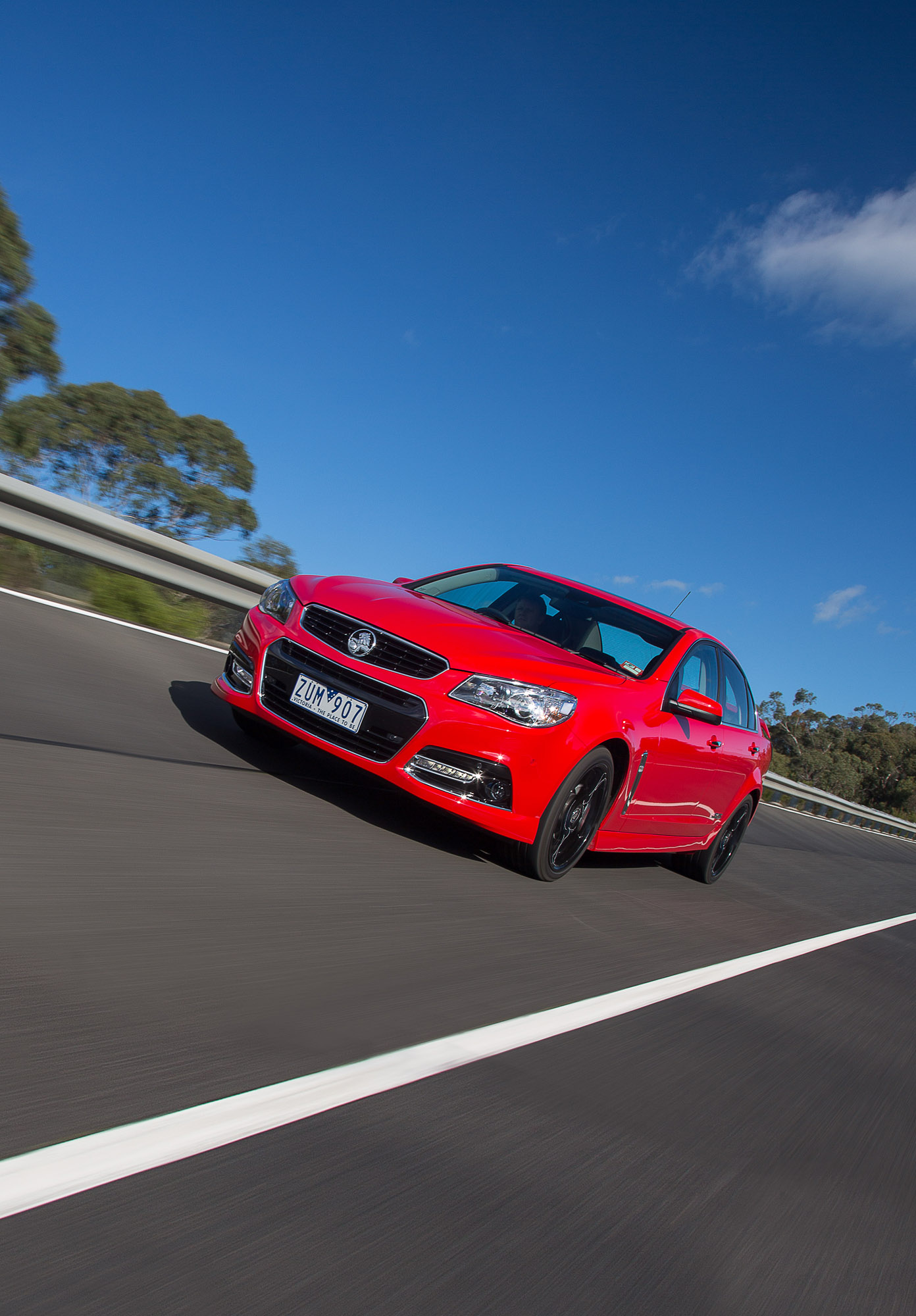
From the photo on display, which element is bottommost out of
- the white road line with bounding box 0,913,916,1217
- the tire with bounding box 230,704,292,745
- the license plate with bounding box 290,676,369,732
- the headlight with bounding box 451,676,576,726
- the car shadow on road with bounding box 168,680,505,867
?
the white road line with bounding box 0,913,916,1217

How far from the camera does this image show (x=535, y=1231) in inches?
86.8

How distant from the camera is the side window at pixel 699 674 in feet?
21.4

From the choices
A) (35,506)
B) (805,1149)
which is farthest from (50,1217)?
(35,506)

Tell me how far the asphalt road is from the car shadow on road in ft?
0.13

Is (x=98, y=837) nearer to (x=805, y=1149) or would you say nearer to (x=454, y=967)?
(x=454, y=967)

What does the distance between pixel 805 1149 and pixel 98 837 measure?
248cm

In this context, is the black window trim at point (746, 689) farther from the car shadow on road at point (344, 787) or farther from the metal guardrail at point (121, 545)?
the metal guardrail at point (121, 545)

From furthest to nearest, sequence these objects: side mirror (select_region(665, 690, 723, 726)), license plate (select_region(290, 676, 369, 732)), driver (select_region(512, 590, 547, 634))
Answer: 1. driver (select_region(512, 590, 547, 634))
2. side mirror (select_region(665, 690, 723, 726))
3. license plate (select_region(290, 676, 369, 732))

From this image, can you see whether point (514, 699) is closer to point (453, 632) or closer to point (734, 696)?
point (453, 632)

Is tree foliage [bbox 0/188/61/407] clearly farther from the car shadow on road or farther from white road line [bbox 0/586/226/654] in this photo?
the car shadow on road

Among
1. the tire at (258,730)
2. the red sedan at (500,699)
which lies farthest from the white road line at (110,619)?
the red sedan at (500,699)

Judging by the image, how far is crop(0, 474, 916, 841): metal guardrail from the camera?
838 centimetres

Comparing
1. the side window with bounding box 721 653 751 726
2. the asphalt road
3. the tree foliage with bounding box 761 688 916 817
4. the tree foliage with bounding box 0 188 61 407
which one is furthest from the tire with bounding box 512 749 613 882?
the tree foliage with bounding box 761 688 916 817

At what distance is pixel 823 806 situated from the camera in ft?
77.8
